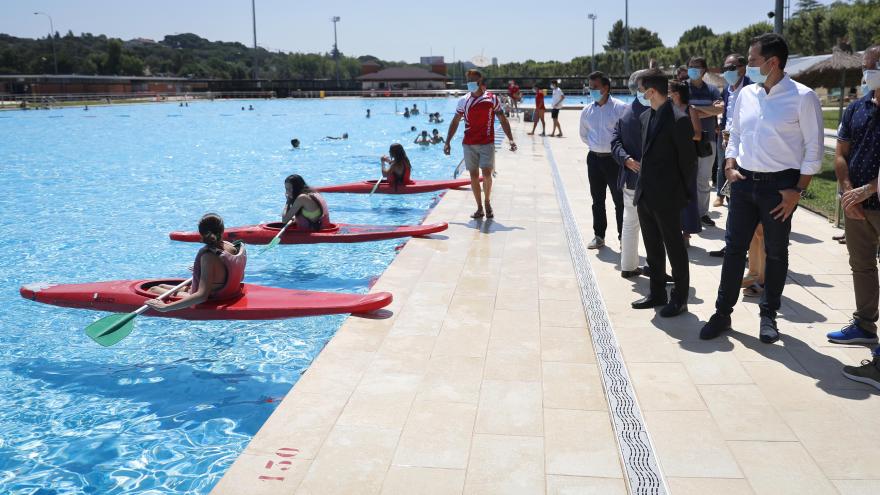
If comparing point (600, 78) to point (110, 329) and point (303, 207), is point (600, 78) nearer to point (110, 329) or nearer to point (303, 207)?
point (303, 207)

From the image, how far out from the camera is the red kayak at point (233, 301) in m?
6.34

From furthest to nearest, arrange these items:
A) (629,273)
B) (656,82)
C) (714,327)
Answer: (629,273), (656,82), (714,327)

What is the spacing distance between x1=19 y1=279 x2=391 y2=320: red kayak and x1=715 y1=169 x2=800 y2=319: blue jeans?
2.80 metres

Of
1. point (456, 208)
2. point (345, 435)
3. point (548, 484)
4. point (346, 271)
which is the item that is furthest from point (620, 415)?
point (456, 208)

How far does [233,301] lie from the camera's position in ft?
21.5

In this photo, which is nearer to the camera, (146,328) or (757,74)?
(757,74)

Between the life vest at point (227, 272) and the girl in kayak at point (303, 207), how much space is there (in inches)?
106

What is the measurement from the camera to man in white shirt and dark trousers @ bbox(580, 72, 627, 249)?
8.06 meters

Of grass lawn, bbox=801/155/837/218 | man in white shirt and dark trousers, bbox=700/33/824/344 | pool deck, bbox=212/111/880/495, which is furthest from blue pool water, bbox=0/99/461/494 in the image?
grass lawn, bbox=801/155/837/218

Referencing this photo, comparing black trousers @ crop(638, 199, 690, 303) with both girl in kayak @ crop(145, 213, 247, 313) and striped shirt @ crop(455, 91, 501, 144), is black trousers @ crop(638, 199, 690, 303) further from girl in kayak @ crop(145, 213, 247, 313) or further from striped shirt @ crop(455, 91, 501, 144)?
striped shirt @ crop(455, 91, 501, 144)

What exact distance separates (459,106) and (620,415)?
6894mm

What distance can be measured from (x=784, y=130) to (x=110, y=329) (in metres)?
5.27

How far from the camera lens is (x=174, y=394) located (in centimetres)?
581

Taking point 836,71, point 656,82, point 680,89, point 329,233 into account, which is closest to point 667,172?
point 656,82
